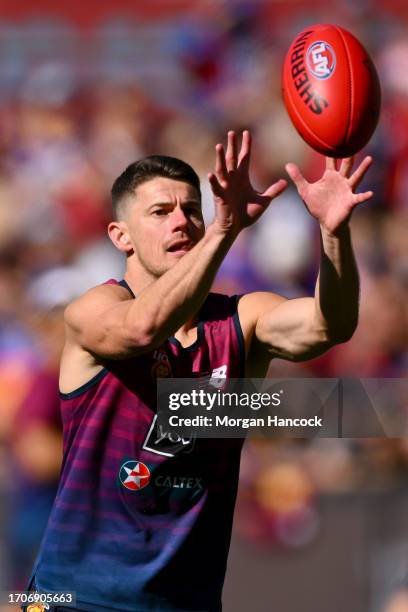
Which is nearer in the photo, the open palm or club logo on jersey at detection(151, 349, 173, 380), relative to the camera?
the open palm

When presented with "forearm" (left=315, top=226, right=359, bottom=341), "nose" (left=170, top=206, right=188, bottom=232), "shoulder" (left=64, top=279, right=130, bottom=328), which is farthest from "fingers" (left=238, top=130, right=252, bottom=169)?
"shoulder" (left=64, top=279, right=130, bottom=328)

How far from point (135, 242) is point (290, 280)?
2806 mm

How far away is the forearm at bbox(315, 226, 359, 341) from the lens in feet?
9.52

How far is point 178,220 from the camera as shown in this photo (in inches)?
129

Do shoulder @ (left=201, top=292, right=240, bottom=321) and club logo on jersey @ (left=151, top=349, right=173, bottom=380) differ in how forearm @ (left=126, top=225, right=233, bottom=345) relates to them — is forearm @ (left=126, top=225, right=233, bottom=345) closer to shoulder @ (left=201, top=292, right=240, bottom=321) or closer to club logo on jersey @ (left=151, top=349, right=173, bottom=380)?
club logo on jersey @ (left=151, top=349, right=173, bottom=380)

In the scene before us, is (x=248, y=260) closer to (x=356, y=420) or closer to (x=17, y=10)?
(x=356, y=420)

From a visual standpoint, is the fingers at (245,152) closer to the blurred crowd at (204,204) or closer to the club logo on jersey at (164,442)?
the club logo on jersey at (164,442)

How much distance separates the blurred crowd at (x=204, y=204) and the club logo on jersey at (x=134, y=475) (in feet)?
4.39

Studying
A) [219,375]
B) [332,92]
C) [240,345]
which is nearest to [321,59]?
[332,92]

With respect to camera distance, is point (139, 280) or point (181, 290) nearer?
point (181, 290)

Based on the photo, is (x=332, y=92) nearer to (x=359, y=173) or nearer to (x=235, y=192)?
(x=359, y=173)

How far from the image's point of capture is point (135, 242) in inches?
136

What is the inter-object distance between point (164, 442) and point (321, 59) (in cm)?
141

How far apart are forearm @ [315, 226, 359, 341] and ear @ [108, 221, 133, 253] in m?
Result: 0.77
